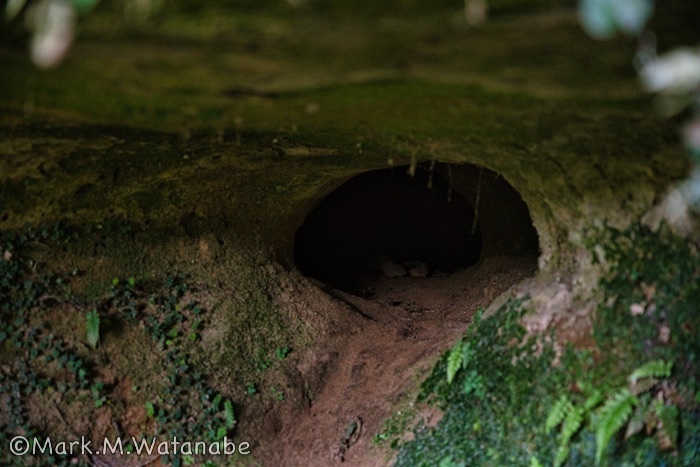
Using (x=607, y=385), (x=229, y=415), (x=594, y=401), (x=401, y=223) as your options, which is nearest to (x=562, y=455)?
(x=594, y=401)

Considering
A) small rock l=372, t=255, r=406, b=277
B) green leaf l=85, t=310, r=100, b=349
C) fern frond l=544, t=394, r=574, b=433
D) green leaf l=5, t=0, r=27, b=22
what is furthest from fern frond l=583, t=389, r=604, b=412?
small rock l=372, t=255, r=406, b=277

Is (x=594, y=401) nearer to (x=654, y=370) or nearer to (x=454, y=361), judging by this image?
(x=654, y=370)

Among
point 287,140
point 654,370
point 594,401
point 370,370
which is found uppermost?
point 287,140

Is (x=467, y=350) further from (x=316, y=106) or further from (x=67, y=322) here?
(x=67, y=322)

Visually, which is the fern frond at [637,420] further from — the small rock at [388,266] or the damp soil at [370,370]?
the small rock at [388,266]

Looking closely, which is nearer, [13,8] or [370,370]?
[13,8]

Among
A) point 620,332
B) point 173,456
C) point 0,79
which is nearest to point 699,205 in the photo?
point 620,332

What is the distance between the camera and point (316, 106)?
15.3ft

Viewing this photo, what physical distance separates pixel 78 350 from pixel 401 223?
35.4 ft

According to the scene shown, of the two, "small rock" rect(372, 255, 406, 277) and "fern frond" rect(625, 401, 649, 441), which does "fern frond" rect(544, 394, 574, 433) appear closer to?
"fern frond" rect(625, 401, 649, 441)

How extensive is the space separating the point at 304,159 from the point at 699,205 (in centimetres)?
→ 419

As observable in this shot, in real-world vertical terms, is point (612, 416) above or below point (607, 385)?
below

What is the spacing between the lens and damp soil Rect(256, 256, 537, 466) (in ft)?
22.3

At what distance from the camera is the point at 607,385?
4762 millimetres
